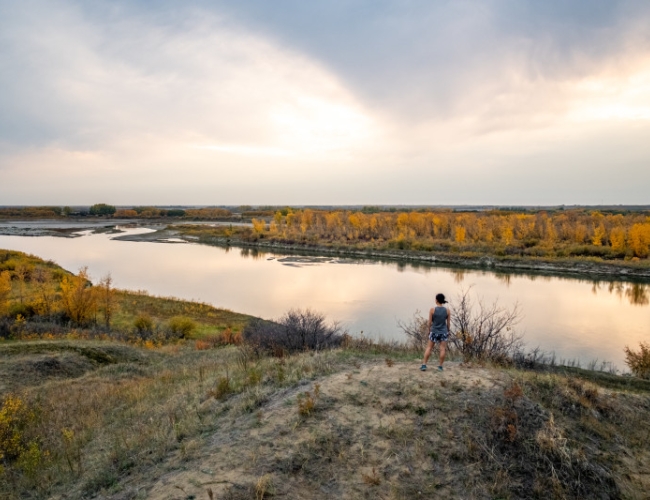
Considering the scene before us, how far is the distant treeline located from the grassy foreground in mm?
51365

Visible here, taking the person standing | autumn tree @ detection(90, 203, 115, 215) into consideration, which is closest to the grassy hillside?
the person standing

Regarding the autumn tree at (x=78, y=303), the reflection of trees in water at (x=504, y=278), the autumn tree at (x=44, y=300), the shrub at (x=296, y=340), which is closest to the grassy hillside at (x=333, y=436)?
the shrub at (x=296, y=340)

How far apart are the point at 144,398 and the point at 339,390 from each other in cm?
434

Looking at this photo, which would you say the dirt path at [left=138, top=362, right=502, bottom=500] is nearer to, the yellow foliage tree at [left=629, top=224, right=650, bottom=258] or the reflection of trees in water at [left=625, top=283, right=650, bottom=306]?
the reflection of trees in water at [left=625, top=283, right=650, bottom=306]

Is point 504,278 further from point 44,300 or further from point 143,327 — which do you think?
point 44,300

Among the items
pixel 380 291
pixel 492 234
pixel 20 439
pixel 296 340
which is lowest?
pixel 380 291

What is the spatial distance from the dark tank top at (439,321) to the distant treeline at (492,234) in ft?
167

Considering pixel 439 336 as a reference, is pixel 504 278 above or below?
below

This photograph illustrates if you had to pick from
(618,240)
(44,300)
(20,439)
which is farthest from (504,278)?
(20,439)

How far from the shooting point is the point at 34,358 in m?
11.3

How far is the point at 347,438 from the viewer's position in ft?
17.5

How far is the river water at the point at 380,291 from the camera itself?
71.3ft

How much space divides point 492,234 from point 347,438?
6434cm

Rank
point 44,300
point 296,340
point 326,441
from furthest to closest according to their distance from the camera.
Result: point 44,300 < point 296,340 < point 326,441
